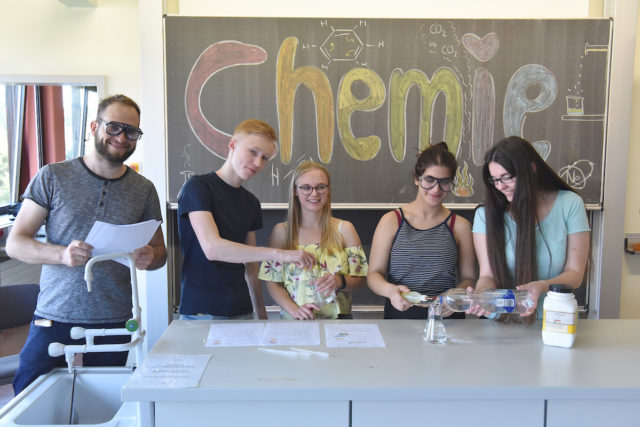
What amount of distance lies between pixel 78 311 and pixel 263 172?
4.53 ft

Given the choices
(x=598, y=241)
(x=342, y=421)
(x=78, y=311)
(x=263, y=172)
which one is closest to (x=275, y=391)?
(x=342, y=421)

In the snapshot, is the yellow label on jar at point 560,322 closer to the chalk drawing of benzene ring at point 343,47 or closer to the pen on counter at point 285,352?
the pen on counter at point 285,352

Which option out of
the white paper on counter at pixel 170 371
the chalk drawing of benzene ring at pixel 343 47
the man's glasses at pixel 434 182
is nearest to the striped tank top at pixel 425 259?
the man's glasses at pixel 434 182

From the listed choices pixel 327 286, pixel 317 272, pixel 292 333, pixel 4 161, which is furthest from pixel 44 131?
pixel 292 333

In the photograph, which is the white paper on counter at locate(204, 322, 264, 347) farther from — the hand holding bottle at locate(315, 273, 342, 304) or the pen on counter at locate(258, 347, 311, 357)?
the hand holding bottle at locate(315, 273, 342, 304)

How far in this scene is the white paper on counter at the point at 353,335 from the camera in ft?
4.70

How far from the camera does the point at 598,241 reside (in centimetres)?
289

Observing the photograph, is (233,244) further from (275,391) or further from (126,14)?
(126,14)

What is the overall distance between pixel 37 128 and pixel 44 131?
0.10 m

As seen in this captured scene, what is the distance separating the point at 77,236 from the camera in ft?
5.72

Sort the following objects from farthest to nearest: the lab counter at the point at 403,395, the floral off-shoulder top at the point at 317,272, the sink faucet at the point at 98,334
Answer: the floral off-shoulder top at the point at 317,272
the sink faucet at the point at 98,334
the lab counter at the point at 403,395

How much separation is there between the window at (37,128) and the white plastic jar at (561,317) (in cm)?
418

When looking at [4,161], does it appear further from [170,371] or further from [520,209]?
[520,209]

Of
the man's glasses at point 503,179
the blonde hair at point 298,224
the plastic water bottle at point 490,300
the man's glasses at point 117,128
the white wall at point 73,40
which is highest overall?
the white wall at point 73,40
